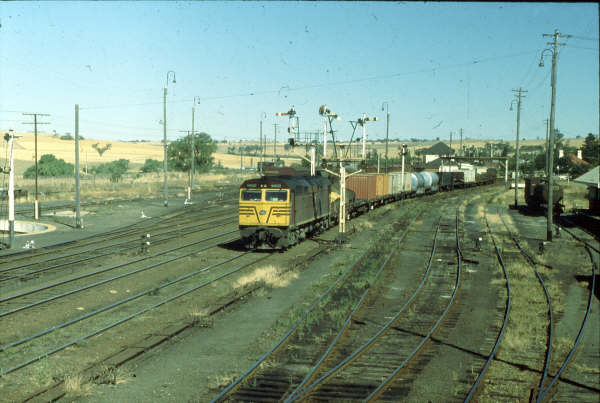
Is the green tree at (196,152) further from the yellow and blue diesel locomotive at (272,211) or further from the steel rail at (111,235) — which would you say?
the yellow and blue diesel locomotive at (272,211)

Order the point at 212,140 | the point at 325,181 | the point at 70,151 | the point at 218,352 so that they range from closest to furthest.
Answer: the point at 218,352 → the point at 325,181 → the point at 212,140 → the point at 70,151

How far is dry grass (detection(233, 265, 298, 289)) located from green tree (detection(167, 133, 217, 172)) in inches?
2879

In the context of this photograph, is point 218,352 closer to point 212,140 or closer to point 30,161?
point 212,140

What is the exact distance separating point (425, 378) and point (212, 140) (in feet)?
286

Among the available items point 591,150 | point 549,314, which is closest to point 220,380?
point 549,314

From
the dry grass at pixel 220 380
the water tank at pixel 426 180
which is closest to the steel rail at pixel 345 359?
the dry grass at pixel 220 380

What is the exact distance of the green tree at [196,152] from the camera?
92.2m

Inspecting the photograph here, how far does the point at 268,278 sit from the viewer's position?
19375 mm

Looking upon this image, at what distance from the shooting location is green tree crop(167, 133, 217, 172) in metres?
92.2

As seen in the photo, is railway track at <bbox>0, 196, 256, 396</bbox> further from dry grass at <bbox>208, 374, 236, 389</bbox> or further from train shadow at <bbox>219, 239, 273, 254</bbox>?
dry grass at <bbox>208, 374, 236, 389</bbox>

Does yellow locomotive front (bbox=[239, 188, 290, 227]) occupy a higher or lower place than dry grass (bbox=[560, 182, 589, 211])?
higher

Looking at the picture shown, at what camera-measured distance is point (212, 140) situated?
94.9m

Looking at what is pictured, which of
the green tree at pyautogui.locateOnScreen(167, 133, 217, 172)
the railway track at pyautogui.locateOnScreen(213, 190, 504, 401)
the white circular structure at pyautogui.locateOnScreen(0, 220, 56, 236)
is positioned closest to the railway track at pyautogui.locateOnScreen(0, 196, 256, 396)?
the railway track at pyautogui.locateOnScreen(213, 190, 504, 401)

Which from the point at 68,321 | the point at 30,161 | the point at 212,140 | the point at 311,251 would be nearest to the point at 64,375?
the point at 68,321
